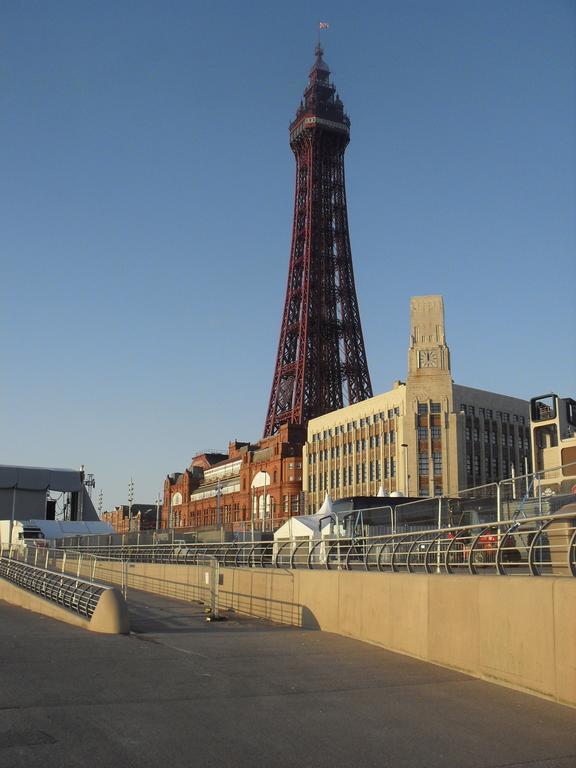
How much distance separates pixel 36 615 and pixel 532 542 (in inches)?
580

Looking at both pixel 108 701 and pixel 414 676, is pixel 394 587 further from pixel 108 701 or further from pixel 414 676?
pixel 108 701

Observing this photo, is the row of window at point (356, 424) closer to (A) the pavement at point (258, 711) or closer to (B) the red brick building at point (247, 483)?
(B) the red brick building at point (247, 483)

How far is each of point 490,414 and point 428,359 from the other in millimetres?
8482

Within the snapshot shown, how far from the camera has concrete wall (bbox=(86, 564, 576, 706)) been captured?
9.91 m

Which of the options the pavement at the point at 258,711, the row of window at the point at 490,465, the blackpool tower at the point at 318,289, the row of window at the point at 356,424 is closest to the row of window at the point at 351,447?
the row of window at the point at 356,424

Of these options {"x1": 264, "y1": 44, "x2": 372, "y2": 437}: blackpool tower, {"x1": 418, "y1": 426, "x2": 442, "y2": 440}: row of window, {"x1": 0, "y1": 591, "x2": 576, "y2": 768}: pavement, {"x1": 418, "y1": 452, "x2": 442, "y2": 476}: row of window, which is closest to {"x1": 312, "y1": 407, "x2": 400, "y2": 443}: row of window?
{"x1": 418, "y1": 426, "x2": 442, "y2": 440}: row of window

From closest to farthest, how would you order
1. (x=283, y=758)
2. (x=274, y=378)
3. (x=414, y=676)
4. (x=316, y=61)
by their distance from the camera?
(x=283, y=758), (x=414, y=676), (x=274, y=378), (x=316, y=61)

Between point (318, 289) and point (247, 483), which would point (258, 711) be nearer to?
point (247, 483)

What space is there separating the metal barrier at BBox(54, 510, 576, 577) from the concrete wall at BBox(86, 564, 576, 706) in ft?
1.54

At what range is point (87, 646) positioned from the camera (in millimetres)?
14531

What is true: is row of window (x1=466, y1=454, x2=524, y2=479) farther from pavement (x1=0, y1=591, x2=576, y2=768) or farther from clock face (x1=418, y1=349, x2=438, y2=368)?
pavement (x1=0, y1=591, x2=576, y2=768)

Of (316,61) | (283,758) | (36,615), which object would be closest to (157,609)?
(36,615)

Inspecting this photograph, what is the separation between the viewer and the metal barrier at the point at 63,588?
727 inches

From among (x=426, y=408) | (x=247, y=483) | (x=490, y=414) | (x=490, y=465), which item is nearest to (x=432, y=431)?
(x=426, y=408)
